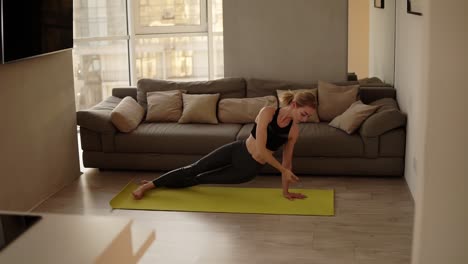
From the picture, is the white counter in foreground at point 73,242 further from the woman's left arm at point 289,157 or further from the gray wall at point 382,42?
the gray wall at point 382,42

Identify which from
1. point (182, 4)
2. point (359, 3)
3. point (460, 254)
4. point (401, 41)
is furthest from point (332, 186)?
point (182, 4)

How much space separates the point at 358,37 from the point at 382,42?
264 mm

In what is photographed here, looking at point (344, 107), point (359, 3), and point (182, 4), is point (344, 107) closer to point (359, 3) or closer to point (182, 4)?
point (359, 3)

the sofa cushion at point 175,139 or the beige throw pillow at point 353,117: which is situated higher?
the beige throw pillow at point 353,117

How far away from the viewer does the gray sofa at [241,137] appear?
19.9 ft

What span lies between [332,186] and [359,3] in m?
2.30

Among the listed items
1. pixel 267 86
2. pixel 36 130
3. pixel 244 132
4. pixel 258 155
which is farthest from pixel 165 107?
pixel 258 155

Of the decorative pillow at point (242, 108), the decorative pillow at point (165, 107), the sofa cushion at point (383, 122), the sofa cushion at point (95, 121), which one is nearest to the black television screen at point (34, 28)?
the sofa cushion at point (95, 121)

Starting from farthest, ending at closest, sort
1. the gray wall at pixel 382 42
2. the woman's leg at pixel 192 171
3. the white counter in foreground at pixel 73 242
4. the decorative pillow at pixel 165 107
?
the gray wall at pixel 382 42 < the decorative pillow at pixel 165 107 < the woman's leg at pixel 192 171 < the white counter in foreground at pixel 73 242

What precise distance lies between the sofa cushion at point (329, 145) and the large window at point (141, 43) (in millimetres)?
2883

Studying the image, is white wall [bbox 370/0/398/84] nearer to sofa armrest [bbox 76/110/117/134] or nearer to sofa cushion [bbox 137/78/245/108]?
sofa cushion [bbox 137/78/245/108]

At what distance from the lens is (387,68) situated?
23.4 ft

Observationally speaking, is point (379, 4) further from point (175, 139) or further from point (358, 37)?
point (175, 139)

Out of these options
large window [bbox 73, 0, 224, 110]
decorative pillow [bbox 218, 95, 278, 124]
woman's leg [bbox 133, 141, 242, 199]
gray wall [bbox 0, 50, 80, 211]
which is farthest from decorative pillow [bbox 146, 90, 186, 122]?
large window [bbox 73, 0, 224, 110]
